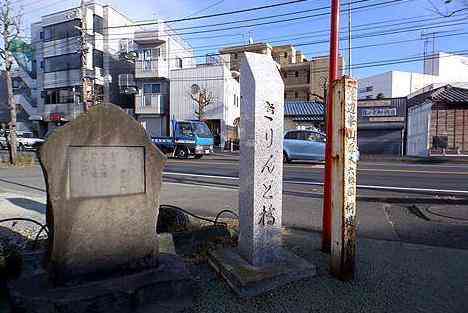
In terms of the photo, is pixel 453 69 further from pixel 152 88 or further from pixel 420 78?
pixel 152 88

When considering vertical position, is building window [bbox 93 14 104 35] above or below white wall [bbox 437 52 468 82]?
above

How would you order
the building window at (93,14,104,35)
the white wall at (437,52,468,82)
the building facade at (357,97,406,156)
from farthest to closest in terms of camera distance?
the white wall at (437,52,468,82) → the building window at (93,14,104,35) → the building facade at (357,97,406,156)

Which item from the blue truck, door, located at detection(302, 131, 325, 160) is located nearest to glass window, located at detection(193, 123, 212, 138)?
the blue truck

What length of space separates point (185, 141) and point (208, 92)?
12326 millimetres

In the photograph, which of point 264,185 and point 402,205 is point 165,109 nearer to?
point 402,205

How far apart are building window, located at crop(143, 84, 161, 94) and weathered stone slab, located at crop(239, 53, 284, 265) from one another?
31348mm

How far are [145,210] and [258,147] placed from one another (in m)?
1.29

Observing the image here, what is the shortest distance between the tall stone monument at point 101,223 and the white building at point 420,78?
44.2 metres

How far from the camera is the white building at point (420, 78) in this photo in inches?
1702

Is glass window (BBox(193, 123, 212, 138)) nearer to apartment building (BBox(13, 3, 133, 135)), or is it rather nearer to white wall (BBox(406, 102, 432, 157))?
white wall (BBox(406, 102, 432, 157))

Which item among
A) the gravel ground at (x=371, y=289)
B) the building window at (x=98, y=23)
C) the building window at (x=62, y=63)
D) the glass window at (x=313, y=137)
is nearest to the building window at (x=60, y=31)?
the building window at (x=98, y=23)

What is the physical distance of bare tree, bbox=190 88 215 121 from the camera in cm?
3017

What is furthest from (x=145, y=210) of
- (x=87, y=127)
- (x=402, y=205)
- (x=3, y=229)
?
(x=402, y=205)

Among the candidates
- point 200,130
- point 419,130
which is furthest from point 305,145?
point 419,130
